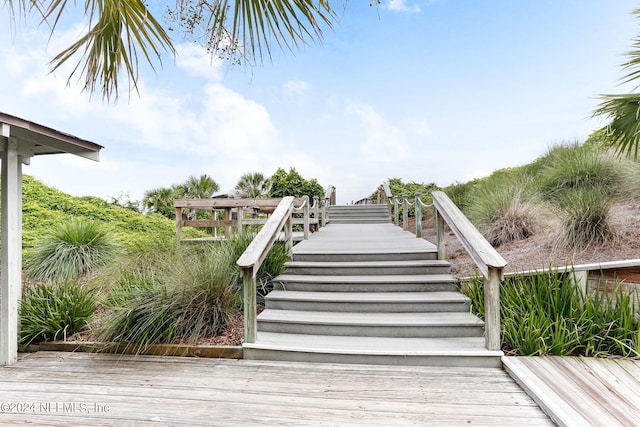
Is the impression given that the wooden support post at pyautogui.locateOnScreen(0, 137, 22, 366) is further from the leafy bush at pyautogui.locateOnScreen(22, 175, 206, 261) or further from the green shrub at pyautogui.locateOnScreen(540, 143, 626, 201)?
the green shrub at pyautogui.locateOnScreen(540, 143, 626, 201)

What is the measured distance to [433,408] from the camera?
6.95 feet

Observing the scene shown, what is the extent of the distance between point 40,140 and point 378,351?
4.10 m

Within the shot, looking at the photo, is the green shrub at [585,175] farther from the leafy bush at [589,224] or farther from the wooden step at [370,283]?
the wooden step at [370,283]

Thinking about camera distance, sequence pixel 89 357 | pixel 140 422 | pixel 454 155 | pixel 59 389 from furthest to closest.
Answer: pixel 454 155, pixel 89 357, pixel 59 389, pixel 140 422

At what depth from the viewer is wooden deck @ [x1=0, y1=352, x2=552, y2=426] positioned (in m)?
2.03

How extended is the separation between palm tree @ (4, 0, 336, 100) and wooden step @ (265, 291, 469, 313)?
107 inches

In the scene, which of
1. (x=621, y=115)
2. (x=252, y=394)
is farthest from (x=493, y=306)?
(x=621, y=115)

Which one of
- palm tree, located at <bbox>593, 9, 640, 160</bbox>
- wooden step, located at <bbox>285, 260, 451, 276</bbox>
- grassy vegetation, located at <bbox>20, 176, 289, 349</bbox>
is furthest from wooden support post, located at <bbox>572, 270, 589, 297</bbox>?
grassy vegetation, located at <bbox>20, 176, 289, 349</bbox>

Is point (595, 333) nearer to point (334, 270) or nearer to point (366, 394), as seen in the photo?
point (366, 394)

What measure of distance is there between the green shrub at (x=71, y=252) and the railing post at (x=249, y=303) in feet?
13.9

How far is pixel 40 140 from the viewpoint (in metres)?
3.23

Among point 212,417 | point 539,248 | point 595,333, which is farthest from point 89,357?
point 539,248

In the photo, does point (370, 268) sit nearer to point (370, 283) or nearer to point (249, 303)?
point (370, 283)

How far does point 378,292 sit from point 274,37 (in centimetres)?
316
